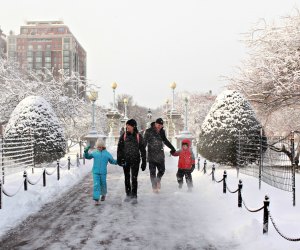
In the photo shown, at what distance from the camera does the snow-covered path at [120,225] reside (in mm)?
5539

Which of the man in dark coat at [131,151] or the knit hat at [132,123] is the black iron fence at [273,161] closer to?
the man in dark coat at [131,151]

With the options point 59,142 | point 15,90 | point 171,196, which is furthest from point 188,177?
point 15,90

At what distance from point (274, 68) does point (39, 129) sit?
10.0 metres

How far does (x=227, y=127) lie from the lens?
1455 centimetres

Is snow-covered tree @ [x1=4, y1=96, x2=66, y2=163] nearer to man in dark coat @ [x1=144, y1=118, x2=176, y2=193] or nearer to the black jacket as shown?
man in dark coat @ [x1=144, y1=118, x2=176, y2=193]

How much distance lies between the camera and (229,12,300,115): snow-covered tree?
13.8 m

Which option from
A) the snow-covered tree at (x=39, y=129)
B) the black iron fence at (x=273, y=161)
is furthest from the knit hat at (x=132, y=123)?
the snow-covered tree at (x=39, y=129)

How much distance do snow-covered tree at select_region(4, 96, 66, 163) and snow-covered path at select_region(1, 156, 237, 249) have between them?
6222 millimetres

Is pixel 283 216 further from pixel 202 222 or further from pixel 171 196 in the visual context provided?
pixel 171 196

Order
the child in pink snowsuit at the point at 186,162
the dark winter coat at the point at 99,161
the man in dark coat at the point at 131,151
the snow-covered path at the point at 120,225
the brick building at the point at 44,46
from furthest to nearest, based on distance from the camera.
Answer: the brick building at the point at 44,46
the child in pink snowsuit at the point at 186,162
the man in dark coat at the point at 131,151
the dark winter coat at the point at 99,161
the snow-covered path at the point at 120,225

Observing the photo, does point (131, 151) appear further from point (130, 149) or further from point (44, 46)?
point (44, 46)

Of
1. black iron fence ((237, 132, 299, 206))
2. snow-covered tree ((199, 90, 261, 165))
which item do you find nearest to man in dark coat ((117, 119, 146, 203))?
black iron fence ((237, 132, 299, 206))

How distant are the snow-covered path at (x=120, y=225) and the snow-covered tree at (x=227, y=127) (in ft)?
16.6

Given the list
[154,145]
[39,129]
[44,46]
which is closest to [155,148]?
[154,145]
